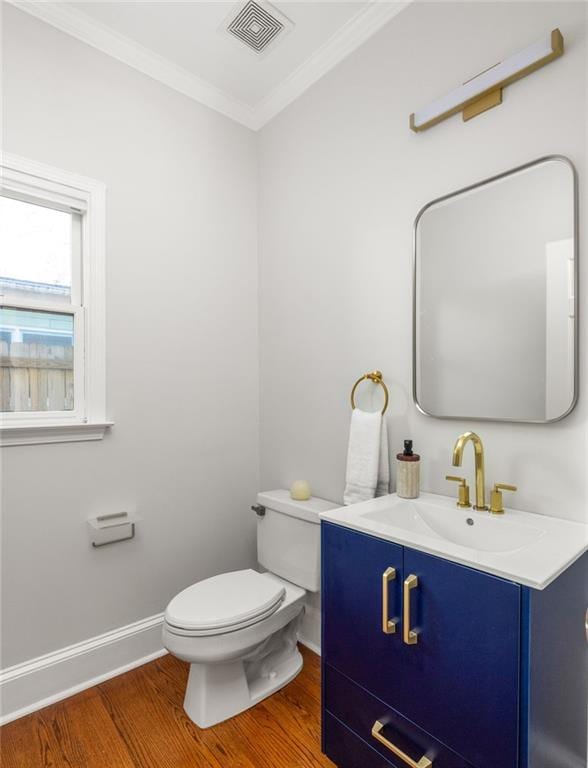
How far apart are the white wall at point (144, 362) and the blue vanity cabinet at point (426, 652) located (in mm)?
973

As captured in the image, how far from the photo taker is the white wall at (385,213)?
1265 millimetres

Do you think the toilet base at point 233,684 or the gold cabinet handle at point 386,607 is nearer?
the gold cabinet handle at point 386,607

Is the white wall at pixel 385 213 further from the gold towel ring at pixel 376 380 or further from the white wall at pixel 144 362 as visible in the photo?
the white wall at pixel 144 362

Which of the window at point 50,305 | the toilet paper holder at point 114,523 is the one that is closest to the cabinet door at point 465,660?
the toilet paper holder at point 114,523

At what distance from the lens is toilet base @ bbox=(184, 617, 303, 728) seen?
1.54 meters

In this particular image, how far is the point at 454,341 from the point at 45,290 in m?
1.64

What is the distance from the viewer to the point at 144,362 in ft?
6.43

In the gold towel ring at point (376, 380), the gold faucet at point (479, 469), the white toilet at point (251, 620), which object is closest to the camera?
the gold faucet at point (479, 469)

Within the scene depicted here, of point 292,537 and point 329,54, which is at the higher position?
point 329,54

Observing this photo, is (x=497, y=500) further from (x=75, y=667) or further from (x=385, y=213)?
(x=75, y=667)

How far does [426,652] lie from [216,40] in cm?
239

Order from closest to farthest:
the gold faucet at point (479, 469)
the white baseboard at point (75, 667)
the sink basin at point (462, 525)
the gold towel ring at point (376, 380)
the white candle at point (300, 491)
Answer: the sink basin at point (462, 525)
the gold faucet at point (479, 469)
the white baseboard at point (75, 667)
the gold towel ring at point (376, 380)
the white candle at point (300, 491)

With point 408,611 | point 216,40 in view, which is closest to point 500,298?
point 408,611

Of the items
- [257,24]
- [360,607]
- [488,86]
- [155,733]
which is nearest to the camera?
[360,607]
